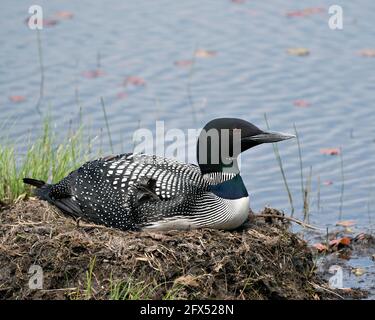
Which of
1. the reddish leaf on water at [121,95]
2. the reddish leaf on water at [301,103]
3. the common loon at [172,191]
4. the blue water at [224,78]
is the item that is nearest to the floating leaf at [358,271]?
the blue water at [224,78]

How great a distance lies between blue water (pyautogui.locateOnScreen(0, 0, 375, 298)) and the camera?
1113 cm

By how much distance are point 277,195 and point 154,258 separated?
8.98 feet

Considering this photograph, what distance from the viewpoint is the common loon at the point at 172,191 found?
8.58 m

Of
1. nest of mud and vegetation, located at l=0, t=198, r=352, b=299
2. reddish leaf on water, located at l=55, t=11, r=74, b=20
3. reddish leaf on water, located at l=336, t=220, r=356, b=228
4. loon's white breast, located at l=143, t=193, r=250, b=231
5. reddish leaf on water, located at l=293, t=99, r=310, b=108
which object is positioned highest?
loon's white breast, located at l=143, t=193, r=250, b=231

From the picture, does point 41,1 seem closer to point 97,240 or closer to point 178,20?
point 178,20

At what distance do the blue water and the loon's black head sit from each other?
1.81 m

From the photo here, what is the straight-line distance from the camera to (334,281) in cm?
912

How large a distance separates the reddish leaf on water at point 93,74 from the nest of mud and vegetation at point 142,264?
14.2 ft

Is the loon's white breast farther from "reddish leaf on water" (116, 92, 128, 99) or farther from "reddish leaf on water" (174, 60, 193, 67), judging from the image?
"reddish leaf on water" (174, 60, 193, 67)

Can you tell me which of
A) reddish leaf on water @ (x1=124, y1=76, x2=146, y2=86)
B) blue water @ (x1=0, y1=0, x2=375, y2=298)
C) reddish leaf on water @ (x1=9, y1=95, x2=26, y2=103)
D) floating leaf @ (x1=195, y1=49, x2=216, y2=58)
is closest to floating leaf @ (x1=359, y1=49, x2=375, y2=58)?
blue water @ (x1=0, y1=0, x2=375, y2=298)

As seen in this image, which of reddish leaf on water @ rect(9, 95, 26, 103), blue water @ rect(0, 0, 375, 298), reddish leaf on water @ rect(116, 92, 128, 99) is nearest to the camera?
blue water @ rect(0, 0, 375, 298)

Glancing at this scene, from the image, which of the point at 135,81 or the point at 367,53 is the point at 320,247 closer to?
the point at 135,81

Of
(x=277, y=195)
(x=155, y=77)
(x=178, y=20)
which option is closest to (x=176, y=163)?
(x=277, y=195)

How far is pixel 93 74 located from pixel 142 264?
5050mm
